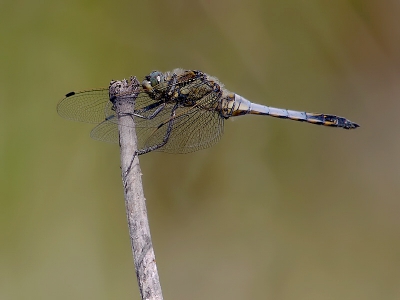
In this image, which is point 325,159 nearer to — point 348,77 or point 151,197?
point 348,77

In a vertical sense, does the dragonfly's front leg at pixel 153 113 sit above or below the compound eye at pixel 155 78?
below

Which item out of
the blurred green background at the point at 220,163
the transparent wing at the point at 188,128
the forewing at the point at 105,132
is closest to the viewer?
the forewing at the point at 105,132

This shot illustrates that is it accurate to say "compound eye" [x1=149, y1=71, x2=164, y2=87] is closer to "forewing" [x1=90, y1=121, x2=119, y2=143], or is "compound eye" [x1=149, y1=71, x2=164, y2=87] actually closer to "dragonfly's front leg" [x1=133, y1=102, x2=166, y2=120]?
"dragonfly's front leg" [x1=133, y1=102, x2=166, y2=120]

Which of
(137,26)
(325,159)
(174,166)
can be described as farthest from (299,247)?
(137,26)

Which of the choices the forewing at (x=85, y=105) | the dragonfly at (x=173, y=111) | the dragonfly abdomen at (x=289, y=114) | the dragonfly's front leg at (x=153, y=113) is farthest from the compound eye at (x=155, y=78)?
the dragonfly abdomen at (x=289, y=114)

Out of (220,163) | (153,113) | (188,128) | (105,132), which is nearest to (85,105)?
(105,132)

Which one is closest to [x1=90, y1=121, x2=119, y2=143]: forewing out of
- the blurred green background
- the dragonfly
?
the dragonfly

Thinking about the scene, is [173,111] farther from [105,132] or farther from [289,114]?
[289,114]

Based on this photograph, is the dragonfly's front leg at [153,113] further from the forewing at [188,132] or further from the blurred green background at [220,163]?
the blurred green background at [220,163]
